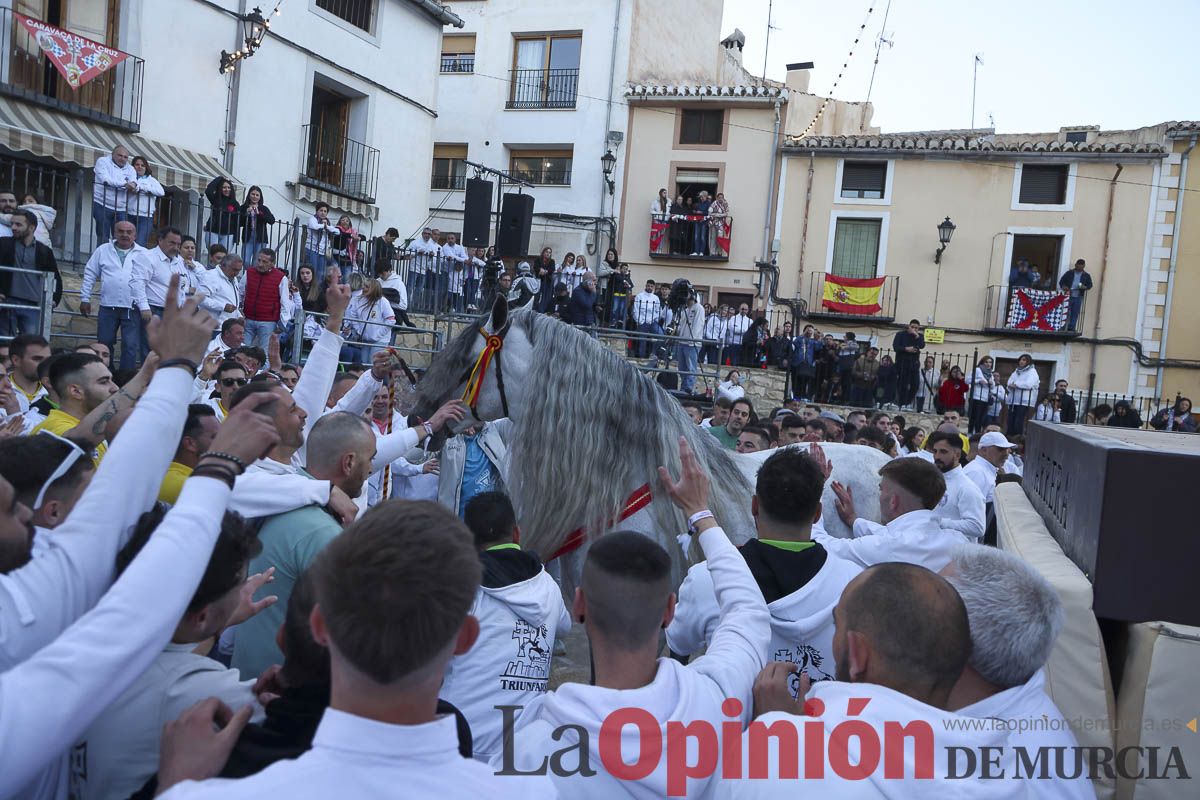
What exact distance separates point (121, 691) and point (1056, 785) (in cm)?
206

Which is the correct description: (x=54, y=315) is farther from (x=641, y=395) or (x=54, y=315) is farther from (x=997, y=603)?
(x=997, y=603)

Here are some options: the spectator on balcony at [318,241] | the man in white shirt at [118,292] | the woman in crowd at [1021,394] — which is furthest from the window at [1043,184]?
the man in white shirt at [118,292]

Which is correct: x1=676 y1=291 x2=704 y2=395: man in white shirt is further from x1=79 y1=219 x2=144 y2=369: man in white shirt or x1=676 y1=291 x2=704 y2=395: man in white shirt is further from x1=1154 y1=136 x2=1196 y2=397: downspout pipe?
x1=1154 y1=136 x2=1196 y2=397: downspout pipe

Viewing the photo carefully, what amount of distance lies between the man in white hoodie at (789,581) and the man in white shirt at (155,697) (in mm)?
1440

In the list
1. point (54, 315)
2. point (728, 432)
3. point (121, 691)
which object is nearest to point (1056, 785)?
point (121, 691)

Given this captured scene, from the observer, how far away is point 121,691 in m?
1.58

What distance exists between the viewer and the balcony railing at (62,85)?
13180 mm

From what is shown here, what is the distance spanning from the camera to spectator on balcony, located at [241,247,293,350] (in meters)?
11.4

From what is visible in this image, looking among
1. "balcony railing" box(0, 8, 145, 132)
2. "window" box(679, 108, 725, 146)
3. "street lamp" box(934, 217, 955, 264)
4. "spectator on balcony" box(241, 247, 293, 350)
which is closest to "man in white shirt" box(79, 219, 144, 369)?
"spectator on balcony" box(241, 247, 293, 350)

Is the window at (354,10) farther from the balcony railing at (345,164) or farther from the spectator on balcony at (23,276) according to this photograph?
the spectator on balcony at (23,276)

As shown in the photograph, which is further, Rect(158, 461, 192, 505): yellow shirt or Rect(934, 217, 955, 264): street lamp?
Rect(934, 217, 955, 264): street lamp

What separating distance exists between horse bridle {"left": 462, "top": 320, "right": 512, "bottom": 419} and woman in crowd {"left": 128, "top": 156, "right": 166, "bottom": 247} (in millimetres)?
9571

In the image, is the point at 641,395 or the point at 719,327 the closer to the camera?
the point at 641,395

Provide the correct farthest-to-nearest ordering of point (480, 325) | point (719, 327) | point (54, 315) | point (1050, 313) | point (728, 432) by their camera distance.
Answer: point (1050, 313)
point (719, 327)
point (54, 315)
point (728, 432)
point (480, 325)
